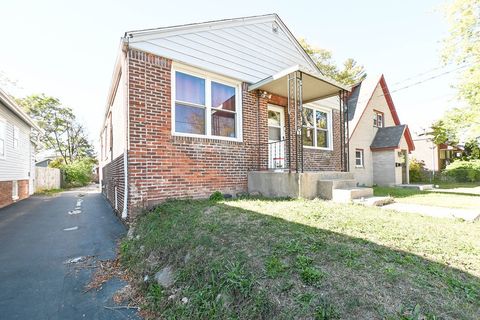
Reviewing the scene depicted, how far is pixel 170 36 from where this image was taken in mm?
5418

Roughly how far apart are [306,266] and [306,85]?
575 cm

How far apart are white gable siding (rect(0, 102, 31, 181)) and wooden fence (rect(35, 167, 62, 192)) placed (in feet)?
13.1

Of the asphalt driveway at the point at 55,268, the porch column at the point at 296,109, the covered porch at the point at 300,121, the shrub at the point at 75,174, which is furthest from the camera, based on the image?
the shrub at the point at 75,174

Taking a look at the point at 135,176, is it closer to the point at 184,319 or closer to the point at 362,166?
the point at 184,319

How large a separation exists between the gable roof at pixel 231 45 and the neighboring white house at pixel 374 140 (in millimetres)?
7906

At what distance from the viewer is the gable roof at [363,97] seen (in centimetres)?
1442

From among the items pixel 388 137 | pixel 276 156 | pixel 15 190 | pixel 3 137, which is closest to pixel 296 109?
pixel 276 156

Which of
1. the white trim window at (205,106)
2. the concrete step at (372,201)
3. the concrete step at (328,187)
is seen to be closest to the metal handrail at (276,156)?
the white trim window at (205,106)

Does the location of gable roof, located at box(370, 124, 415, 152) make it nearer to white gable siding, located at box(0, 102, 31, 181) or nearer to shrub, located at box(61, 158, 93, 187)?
white gable siding, located at box(0, 102, 31, 181)

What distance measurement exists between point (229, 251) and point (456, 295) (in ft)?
6.42

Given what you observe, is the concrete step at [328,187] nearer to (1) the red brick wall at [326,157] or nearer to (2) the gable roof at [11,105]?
(1) the red brick wall at [326,157]

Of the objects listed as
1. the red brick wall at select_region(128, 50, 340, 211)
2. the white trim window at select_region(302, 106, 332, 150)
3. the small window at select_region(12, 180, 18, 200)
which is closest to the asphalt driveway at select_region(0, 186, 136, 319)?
the red brick wall at select_region(128, 50, 340, 211)

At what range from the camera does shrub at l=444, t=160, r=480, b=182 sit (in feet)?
61.6

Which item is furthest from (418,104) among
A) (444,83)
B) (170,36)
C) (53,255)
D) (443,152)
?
(53,255)
